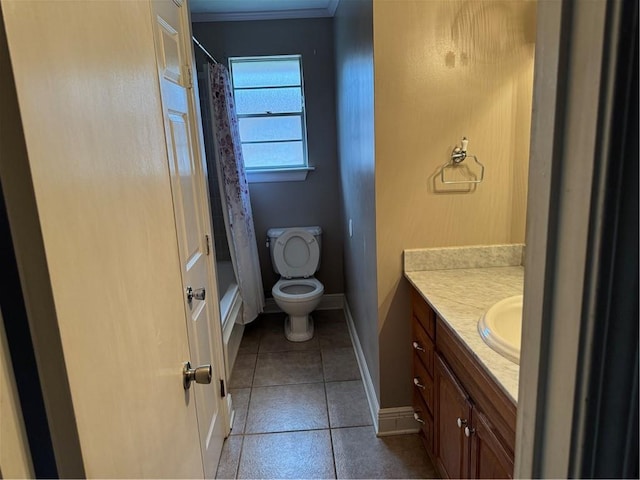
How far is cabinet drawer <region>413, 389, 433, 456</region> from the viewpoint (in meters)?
1.89

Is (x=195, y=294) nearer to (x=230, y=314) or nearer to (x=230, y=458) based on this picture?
(x=230, y=458)

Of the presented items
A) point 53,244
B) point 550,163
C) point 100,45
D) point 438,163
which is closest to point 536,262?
point 550,163

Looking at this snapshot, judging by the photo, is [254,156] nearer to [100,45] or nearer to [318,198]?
[318,198]

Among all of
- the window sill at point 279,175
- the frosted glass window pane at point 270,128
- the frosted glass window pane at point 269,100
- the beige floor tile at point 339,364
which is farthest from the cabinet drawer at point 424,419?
the frosted glass window pane at point 269,100

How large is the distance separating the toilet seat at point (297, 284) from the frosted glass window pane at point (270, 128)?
1.23 metres

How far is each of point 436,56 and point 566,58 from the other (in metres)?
1.59

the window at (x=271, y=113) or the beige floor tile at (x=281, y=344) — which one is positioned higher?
the window at (x=271, y=113)

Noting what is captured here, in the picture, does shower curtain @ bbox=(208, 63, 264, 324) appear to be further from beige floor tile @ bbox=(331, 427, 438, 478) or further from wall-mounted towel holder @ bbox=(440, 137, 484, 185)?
wall-mounted towel holder @ bbox=(440, 137, 484, 185)

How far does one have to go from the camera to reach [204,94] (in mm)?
3184

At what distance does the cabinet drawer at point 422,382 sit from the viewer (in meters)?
1.84

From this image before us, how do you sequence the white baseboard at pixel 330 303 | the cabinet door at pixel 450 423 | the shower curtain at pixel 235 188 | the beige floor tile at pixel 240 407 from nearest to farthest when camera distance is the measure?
1. the cabinet door at pixel 450 423
2. the beige floor tile at pixel 240 407
3. the shower curtain at pixel 235 188
4. the white baseboard at pixel 330 303

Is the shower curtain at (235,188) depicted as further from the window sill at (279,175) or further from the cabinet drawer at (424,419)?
the cabinet drawer at (424,419)

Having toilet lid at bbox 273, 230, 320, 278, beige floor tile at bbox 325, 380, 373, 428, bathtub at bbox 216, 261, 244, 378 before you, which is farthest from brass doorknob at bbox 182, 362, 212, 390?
toilet lid at bbox 273, 230, 320, 278

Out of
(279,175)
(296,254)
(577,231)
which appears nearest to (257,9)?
(279,175)
